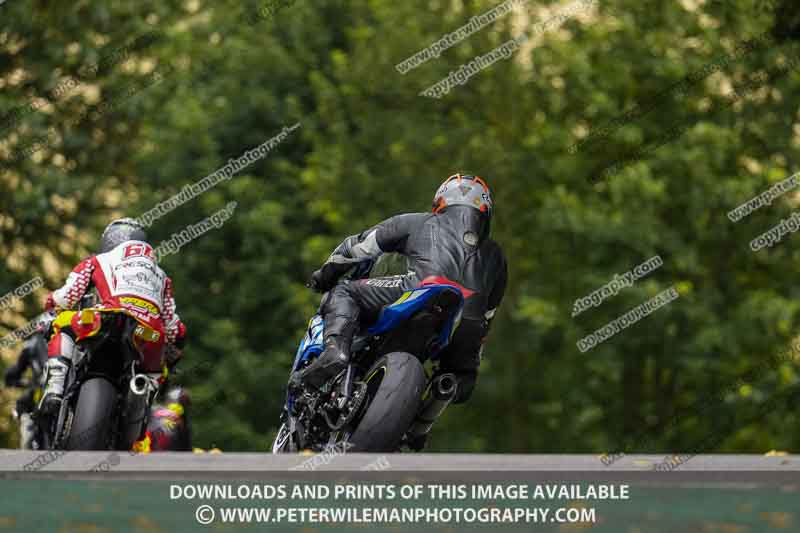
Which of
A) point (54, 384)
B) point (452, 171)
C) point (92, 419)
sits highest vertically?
point (54, 384)

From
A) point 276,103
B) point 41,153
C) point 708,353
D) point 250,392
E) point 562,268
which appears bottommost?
point 708,353

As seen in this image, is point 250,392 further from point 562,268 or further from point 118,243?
point 118,243

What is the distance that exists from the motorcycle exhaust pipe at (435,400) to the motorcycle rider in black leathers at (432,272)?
10 centimetres

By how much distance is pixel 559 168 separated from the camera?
30.1 m

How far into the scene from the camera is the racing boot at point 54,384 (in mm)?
9820

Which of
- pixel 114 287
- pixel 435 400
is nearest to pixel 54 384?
pixel 114 287

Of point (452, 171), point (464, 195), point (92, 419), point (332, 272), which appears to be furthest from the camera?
point (452, 171)

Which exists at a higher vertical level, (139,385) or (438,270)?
(139,385)

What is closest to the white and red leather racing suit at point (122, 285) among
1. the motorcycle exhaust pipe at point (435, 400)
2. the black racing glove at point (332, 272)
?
the black racing glove at point (332, 272)

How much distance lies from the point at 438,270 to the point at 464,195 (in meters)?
0.58

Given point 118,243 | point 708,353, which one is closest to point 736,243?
point 708,353

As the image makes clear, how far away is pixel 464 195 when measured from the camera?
8.80 m

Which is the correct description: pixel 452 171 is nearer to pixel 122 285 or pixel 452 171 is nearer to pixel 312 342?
pixel 122 285

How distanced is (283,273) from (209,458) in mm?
24607
